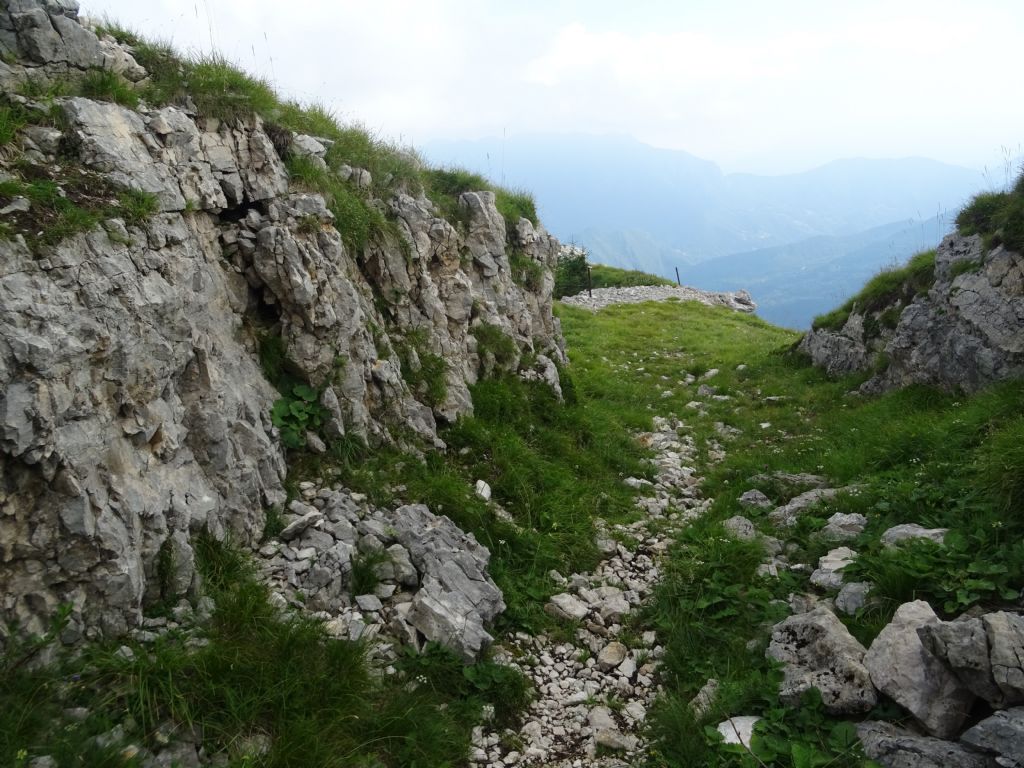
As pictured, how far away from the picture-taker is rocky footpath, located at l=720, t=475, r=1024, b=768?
4.77m

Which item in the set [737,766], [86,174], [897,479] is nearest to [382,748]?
[737,766]

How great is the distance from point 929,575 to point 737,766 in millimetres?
3339

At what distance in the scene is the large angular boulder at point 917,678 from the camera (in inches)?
202

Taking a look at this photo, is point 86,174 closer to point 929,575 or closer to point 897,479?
point 929,575

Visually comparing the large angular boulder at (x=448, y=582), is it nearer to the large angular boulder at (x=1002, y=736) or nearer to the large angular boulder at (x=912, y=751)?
the large angular boulder at (x=912, y=751)

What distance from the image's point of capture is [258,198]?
9102 mm

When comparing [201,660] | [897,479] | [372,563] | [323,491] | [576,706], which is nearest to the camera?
[201,660]

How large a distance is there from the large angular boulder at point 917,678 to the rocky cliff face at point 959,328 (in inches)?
353

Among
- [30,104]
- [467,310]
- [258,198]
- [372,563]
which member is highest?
[30,104]

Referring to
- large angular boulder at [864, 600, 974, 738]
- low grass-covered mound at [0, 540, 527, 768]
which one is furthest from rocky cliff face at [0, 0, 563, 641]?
large angular boulder at [864, 600, 974, 738]

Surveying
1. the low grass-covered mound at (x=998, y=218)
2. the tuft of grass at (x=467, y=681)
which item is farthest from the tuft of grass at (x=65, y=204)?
the low grass-covered mound at (x=998, y=218)

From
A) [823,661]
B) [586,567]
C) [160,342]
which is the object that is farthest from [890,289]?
[160,342]

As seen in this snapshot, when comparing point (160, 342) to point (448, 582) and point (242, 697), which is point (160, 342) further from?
point (448, 582)

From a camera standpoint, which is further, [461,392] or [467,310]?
[467,310]
